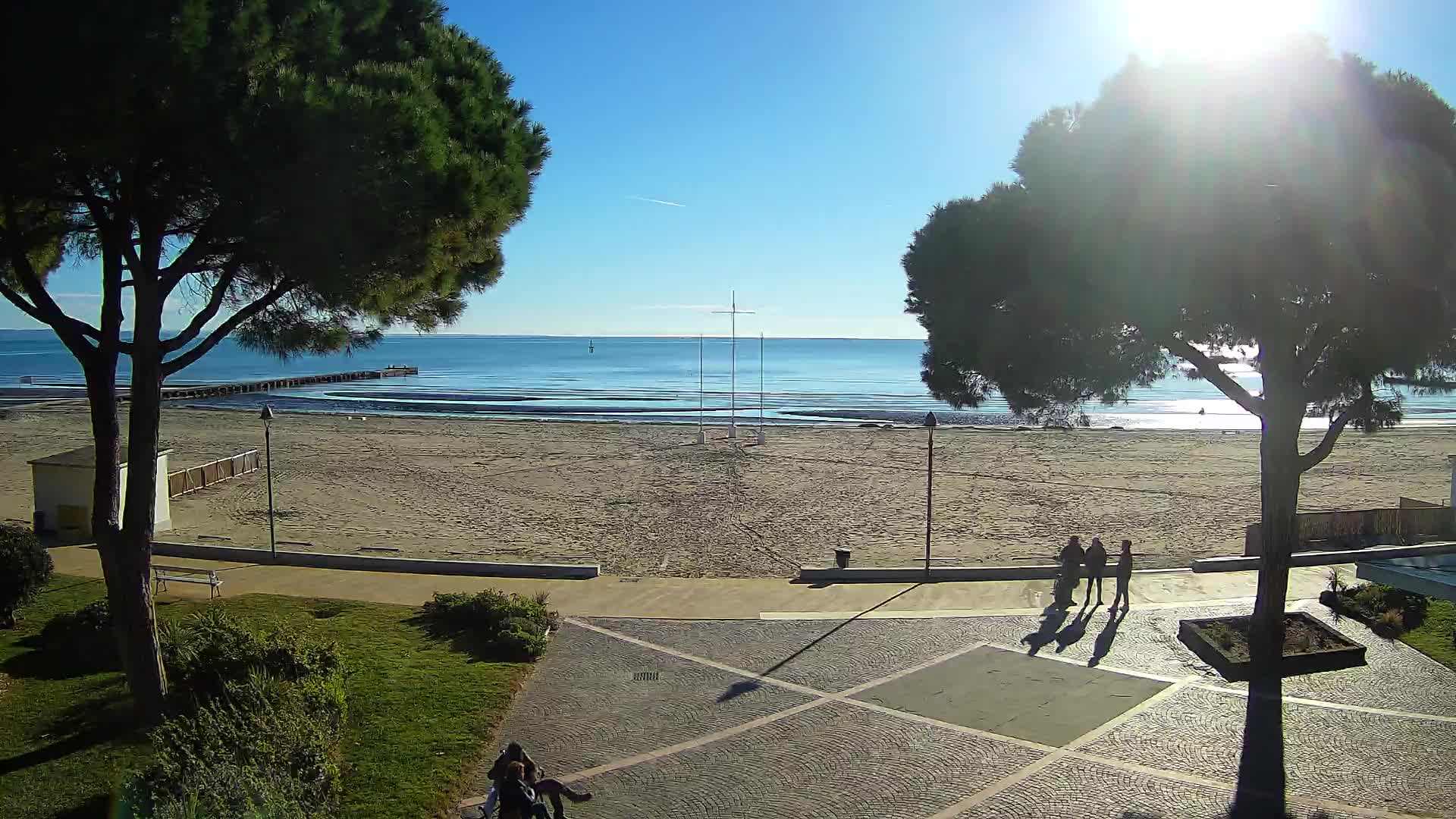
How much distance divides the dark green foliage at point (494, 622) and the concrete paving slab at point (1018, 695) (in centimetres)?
450

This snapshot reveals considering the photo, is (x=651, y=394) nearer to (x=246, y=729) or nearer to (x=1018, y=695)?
(x=1018, y=695)

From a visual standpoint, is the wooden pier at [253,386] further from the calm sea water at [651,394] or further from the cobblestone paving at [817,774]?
the cobblestone paving at [817,774]

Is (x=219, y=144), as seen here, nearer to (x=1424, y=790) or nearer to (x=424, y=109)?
(x=424, y=109)

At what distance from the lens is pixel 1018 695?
1044 centimetres

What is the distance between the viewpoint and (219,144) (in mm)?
7484

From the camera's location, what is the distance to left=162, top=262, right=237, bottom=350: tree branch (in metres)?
8.71

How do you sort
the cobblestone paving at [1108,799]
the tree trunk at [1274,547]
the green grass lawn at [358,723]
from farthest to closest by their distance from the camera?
the tree trunk at [1274,547] → the cobblestone paving at [1108,799] → the green grass lawn at [358,723]

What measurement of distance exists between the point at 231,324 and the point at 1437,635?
15911mm

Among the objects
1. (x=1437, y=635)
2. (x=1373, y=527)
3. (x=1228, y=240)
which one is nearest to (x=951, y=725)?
(x=1228, y=240)

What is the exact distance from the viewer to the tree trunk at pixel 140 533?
8.58 meters

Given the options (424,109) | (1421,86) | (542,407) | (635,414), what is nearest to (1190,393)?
(635,414)

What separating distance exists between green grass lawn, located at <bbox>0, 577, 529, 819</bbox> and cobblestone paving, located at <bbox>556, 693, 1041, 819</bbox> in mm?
1609

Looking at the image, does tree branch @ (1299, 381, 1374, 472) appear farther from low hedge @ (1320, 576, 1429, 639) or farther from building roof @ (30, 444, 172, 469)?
building roof @ (30, 444, 172, 469)

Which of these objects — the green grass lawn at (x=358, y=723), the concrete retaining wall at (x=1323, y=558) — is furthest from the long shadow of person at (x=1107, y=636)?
the green grass lawn at (x=358, y=723)
